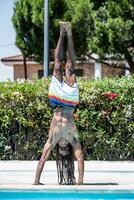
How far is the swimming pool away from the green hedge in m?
4.99

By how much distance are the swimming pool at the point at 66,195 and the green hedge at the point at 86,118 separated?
16.4 ft

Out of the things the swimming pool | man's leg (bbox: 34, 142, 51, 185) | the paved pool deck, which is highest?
man's leg (bbox: 34, 142, 51, 185)

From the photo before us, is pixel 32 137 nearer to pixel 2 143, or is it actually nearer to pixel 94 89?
pixel 2 143

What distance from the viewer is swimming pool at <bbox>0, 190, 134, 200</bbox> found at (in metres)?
7.74

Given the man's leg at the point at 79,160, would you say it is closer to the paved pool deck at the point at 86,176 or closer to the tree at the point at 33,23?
the paved pool deck at the point at 86,176

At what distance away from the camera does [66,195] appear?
25.6ft

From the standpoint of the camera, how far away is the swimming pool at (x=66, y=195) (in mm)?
7738

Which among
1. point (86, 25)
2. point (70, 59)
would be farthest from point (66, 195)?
point (86, 25)

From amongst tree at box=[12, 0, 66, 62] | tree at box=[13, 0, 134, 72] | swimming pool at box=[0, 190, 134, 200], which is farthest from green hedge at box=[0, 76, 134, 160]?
tree at box=[12, 0, 66, 62]

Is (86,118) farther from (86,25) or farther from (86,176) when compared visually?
(86,25)

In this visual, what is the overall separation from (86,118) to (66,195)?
5100 millimetres

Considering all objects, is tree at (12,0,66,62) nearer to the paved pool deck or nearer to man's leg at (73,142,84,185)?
the paved pool deck

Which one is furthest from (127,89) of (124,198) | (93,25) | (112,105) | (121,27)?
(93,25)

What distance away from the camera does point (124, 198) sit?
766cm
